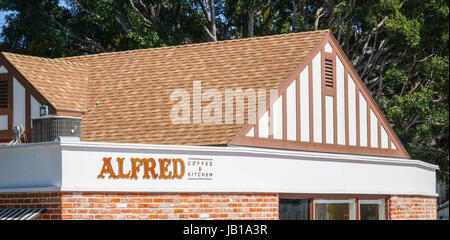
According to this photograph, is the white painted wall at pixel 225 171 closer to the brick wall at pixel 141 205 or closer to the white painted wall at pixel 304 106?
the brick wall at pixel 141 205

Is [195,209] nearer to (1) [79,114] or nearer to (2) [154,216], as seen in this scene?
(2) [154,216]

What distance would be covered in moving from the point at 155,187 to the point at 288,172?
4818mm

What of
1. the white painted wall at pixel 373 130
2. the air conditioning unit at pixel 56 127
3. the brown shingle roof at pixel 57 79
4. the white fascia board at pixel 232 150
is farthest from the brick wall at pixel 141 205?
the brown shingle roof at pixel 57 79

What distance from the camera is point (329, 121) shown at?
28328 mm

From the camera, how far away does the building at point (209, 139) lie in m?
20.1

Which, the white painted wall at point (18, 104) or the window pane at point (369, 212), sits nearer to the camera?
the window pane at point (369, 212)

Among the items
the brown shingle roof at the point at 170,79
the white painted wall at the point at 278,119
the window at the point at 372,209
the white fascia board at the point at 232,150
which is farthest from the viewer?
the window at the point at 372,209

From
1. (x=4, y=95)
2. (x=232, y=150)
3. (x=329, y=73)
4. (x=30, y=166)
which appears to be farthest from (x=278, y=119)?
(x=4, y=95)

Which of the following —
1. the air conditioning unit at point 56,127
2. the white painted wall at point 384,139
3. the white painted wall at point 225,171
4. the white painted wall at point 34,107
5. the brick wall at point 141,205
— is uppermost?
the white painted wall at point 34,107

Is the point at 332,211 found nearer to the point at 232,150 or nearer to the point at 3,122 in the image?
the point at 232,150

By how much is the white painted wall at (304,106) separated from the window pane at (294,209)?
2843 mm

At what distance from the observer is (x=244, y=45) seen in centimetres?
3145

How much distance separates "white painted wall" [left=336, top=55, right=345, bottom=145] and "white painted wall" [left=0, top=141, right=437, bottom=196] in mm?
1694

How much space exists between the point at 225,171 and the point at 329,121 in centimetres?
681
